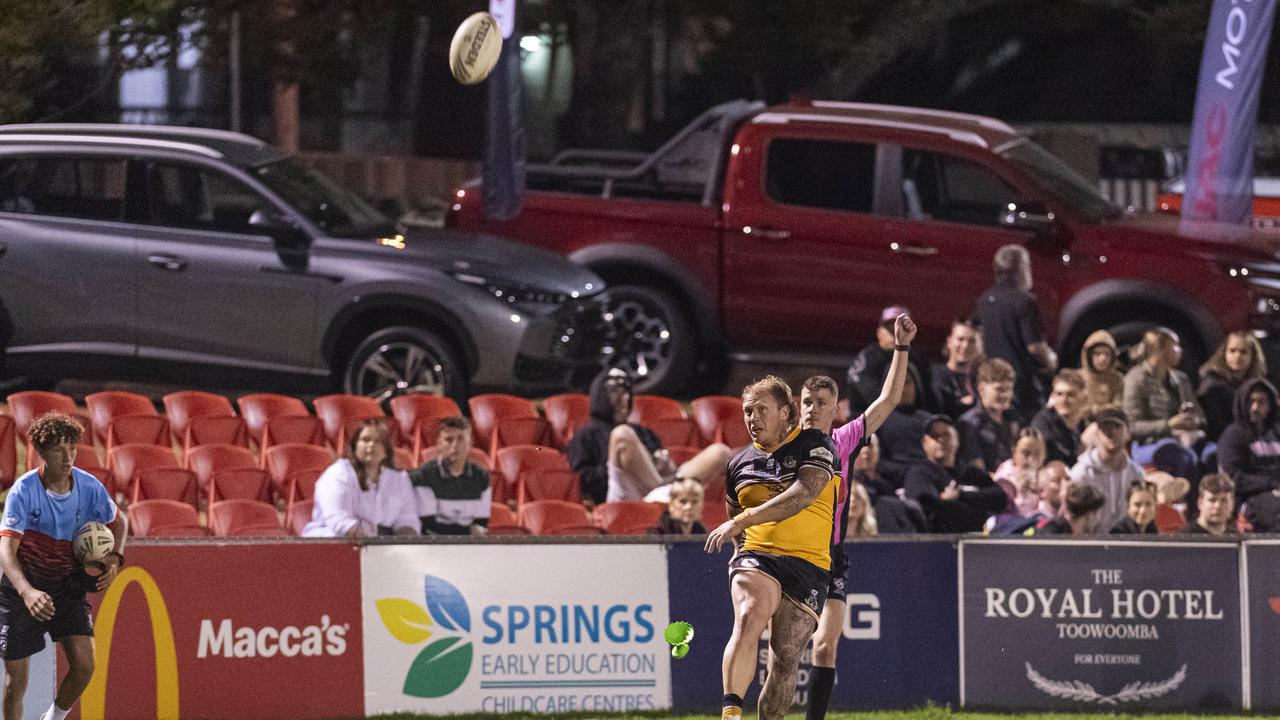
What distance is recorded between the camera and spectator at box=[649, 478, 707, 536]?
34.8 feet

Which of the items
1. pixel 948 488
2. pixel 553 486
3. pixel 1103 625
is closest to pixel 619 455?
pixel 553 486

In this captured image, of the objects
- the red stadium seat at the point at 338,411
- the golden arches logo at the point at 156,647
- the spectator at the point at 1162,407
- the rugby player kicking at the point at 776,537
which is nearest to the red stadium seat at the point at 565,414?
the red stadium seat at the point at 338,411

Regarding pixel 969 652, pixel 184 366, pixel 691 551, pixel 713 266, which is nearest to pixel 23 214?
pixel 184 366

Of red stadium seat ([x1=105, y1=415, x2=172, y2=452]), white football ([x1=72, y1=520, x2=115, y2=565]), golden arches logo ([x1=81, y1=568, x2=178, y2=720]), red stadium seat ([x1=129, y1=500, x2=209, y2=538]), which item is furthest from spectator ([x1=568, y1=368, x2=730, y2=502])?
white football ([x1=72, y1=520, x2=115, y2=565])

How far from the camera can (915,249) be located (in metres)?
14.5

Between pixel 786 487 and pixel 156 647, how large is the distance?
3.42 metres

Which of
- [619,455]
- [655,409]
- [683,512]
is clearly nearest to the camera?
[683,512]

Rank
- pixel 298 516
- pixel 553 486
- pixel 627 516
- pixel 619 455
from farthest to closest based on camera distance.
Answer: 1. pixel 553 486
2. pixel 619 455
3. pixel 627 516
4. pixel 298 516

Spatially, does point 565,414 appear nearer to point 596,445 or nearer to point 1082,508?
point 596,445

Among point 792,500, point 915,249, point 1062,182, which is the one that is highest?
point 1062,182

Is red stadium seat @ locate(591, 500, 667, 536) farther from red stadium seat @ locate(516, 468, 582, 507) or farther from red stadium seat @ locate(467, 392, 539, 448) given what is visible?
red stadium seat @ locate(467, 392, 539, 448)

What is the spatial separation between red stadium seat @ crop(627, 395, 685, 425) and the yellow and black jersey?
4934 mm

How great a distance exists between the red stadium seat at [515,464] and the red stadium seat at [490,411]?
2.36 ft

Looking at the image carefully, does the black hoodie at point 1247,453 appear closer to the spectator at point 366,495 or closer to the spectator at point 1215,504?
the spectator at point 1215,504
